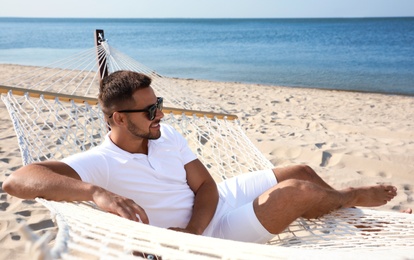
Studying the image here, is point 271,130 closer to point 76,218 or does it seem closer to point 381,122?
point 381,122

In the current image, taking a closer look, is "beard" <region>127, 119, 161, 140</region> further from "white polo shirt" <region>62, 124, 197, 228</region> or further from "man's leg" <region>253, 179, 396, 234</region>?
"man's leg" <region>253, 179, 396, 234</region>

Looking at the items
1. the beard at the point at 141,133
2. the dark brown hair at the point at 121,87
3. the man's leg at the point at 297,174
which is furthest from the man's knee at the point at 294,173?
the dark brown hair at the point at 121,87

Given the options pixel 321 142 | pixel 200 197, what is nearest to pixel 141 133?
pixel 200 197

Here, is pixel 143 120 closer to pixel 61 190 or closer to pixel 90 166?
pixel 90 166

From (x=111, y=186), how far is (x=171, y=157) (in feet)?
0.78

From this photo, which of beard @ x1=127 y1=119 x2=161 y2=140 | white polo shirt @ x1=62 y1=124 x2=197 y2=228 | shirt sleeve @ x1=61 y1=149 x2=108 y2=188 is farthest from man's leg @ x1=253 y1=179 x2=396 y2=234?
shirt sleeve @ x1=61 y1=149 x2=108 y2=188

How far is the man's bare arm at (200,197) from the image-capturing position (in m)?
1.43

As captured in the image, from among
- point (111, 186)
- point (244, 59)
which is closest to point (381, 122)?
point (111, 186)

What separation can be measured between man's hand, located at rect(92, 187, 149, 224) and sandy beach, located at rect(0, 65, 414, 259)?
0.66m

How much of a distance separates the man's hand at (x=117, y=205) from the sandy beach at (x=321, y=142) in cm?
66

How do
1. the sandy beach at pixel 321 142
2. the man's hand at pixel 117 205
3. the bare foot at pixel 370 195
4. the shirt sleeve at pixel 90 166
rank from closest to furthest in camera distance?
the man's hand at pixel 117 205
the shirt sleeve at pixel 90 166
the bare foot at pixel 370 195
the sandy beach at pixel 321 142

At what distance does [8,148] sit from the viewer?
10.1 feet

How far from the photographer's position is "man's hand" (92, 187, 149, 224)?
1.17m

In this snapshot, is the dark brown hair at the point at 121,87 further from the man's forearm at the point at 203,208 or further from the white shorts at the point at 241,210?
the white shorts at the point at 241,210
